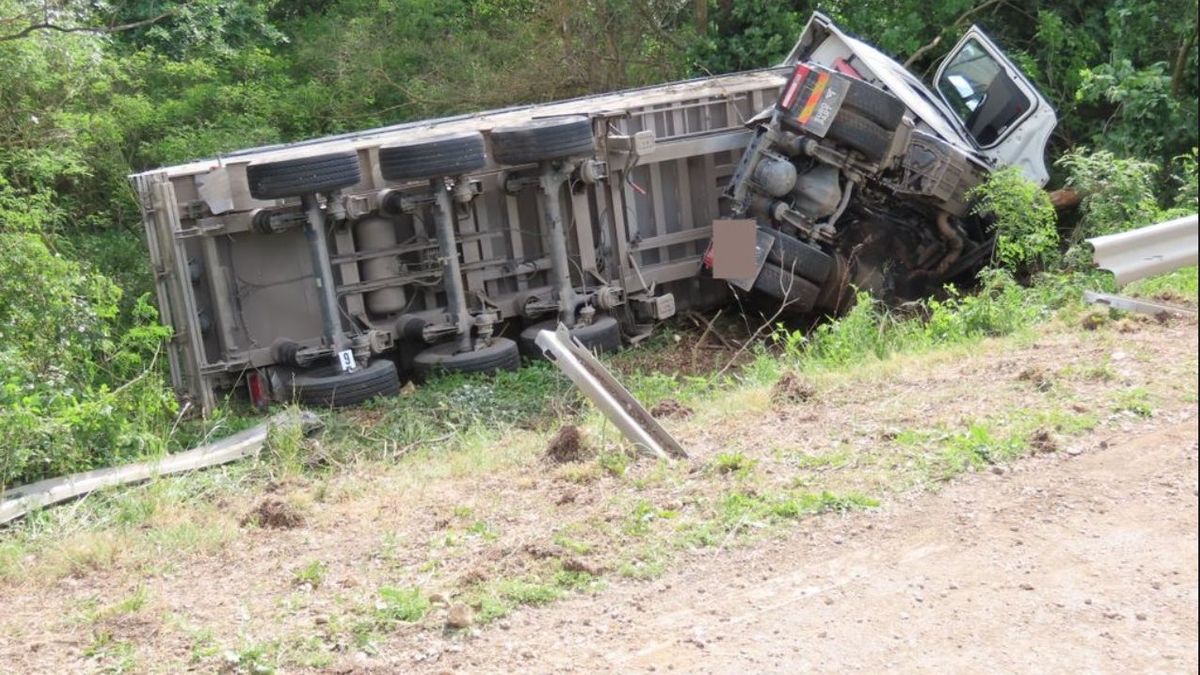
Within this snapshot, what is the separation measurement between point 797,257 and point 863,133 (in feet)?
3.72

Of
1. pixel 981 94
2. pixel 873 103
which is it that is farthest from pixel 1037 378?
pixel 981 94

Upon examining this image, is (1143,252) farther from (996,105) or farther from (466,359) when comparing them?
(996,105)

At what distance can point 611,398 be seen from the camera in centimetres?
675

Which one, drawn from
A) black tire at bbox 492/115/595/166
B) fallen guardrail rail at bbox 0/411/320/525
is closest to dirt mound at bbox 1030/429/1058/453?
fallen guardrail rail at bbox 0/411/320/525

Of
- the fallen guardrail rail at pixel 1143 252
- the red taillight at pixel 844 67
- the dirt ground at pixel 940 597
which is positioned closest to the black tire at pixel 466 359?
the red taillight at pixel 844 67

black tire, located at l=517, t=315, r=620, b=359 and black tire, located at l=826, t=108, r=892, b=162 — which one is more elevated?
black tire, located at l=826, t=108, r=892, b=162

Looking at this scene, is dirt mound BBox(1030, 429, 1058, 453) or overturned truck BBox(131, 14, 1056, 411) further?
overturned truck BBox(131, 14, 1056, 411)

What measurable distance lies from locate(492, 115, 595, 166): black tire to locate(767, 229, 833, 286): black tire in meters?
1.83

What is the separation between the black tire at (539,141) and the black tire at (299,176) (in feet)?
4.22

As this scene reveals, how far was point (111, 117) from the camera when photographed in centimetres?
1630

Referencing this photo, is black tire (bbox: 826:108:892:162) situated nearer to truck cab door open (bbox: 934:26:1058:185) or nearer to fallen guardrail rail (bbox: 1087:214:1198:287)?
truck cab door open (bbox: 934:26:1058:185)

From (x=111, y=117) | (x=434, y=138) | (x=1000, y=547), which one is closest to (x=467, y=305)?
(x=434, y=138)

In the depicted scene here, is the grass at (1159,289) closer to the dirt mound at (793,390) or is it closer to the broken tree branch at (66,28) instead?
the dirt mound at (793,390)

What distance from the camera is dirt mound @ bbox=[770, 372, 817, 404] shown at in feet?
24.2
